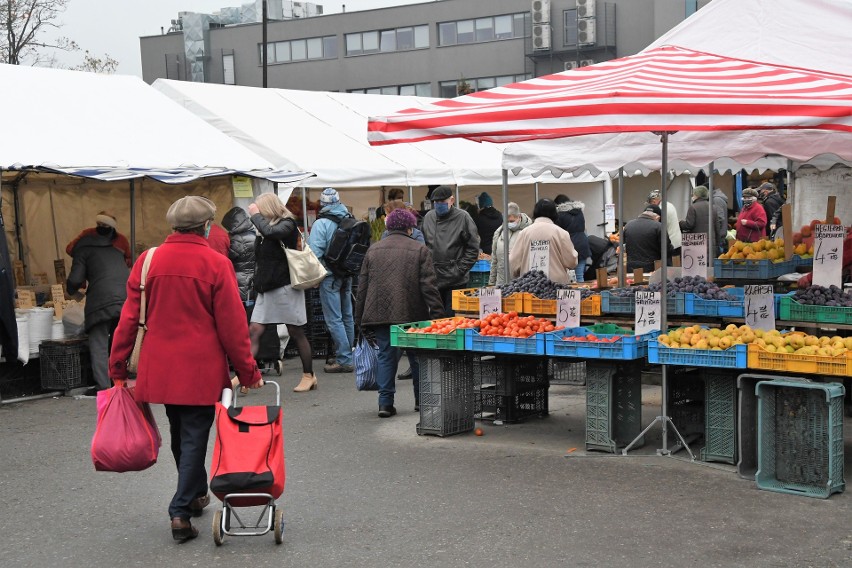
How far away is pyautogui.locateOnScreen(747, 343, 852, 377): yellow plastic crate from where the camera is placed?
22.6 feet

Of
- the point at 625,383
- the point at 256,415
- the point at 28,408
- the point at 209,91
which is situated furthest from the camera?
the point at 209,91

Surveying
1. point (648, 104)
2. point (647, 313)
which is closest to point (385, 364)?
point (647, 313)

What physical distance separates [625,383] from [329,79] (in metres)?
56.5

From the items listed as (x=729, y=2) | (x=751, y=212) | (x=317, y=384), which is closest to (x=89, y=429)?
(x=317, y=384)

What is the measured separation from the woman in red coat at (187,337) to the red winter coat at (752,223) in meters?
12.2

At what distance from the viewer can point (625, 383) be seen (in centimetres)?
814

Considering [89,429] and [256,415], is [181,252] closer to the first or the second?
[256,415]

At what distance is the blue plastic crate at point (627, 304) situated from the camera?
880 centimetres

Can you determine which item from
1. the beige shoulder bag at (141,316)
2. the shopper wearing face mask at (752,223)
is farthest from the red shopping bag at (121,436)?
the shopper wearing face mask at (752,223)

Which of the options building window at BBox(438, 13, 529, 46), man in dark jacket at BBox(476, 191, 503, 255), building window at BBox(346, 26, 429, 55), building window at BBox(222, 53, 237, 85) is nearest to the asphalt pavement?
man in dark jacket at BBox(476, 191, 503, 255)

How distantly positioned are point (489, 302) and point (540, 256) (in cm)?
117

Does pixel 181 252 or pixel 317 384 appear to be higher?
pixel 181 252

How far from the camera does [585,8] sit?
53719 mm

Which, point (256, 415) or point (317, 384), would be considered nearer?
point (256, 415)
